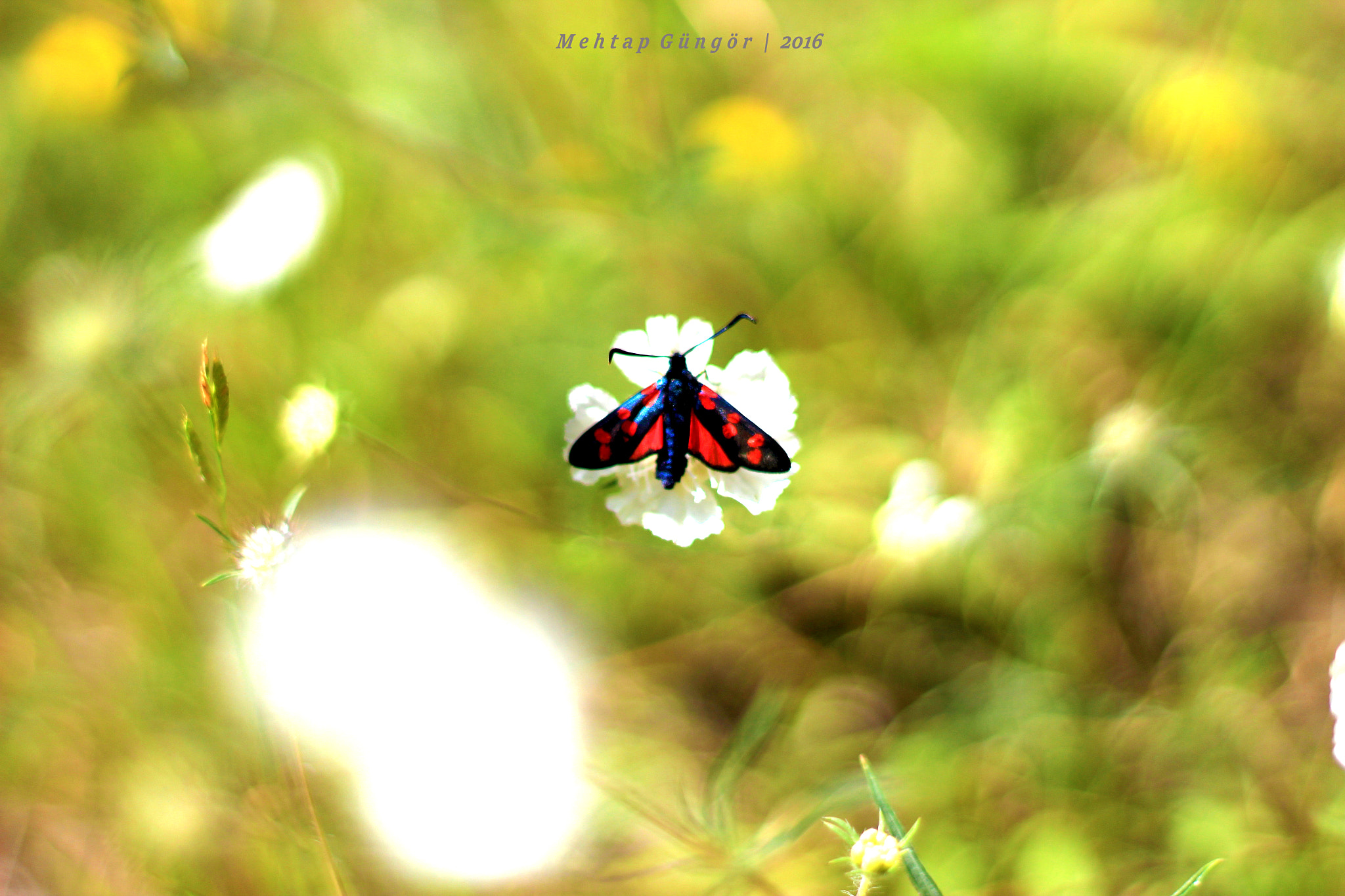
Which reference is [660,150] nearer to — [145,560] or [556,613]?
[556,613]

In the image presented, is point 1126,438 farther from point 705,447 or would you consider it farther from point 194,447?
point 194,447

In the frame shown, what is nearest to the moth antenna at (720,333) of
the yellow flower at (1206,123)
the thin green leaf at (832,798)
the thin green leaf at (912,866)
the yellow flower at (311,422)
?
the thin green leaf at (912,866)

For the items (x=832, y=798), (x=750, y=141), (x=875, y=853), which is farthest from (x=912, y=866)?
(x=750, y=141)

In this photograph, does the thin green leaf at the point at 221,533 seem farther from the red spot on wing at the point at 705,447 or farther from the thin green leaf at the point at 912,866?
the thin green leaf at the point at 912,866

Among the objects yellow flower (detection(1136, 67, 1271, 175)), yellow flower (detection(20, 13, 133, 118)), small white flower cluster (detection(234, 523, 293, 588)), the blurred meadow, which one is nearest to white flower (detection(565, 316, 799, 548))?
the blurred meadow

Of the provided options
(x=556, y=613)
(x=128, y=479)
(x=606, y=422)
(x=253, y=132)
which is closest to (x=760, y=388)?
(x=606, y=422)
